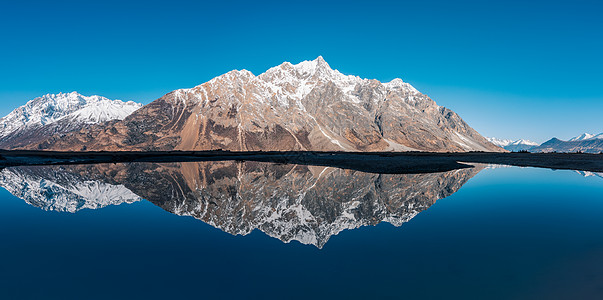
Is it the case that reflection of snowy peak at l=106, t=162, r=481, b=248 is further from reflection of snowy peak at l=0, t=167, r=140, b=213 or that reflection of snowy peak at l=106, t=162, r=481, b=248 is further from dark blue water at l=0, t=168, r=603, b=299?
reflection of snowy peak at l=0, t=167, r=140, b=213

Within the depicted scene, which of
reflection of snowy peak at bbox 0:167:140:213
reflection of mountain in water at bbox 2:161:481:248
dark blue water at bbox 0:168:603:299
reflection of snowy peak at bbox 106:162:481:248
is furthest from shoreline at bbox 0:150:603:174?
reflection of snowy peak at bbox 0:167:140:213

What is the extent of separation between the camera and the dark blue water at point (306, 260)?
845 cm

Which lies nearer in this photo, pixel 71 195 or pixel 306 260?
pixel 306 260

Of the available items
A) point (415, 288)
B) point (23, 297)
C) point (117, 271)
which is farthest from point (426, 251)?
point (23, 297)

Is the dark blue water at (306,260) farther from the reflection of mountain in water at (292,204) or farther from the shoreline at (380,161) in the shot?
the shoreline at (380,161)

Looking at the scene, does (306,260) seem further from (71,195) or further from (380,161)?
(380,161)

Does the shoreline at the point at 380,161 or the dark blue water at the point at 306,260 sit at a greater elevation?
the shoreline at the point at 380,161

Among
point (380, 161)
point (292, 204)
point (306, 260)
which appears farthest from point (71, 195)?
point (380, 161)

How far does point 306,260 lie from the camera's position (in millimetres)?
10516

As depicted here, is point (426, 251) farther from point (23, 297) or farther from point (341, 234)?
point (23, 297)

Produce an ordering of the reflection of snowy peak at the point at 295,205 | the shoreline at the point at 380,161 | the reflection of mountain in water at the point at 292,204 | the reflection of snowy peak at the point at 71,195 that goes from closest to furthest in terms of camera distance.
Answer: the reflection of snowy peak at the point at 295,205 < the reflection of mountain in water at the point at 292,204 < the reflection of snowy peak at the point at 71,195 < the shoreline at the point at 380,161

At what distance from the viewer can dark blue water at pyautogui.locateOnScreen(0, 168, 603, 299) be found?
8.45 m

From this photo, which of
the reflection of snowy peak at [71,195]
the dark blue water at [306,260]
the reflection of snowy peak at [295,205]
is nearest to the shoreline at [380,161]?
the reflection of snowy peak at [295,205]

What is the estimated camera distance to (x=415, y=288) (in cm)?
848
